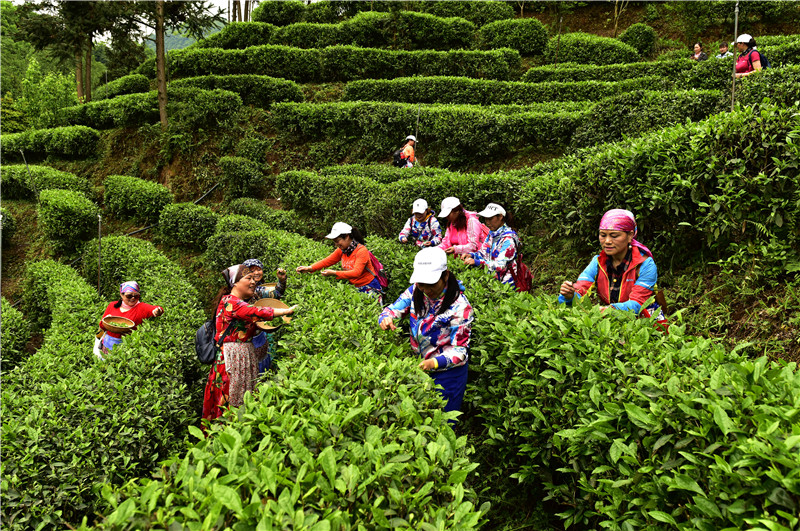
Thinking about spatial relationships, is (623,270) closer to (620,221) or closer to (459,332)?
(620,221)

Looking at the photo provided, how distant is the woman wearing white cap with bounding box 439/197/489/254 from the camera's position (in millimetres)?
5930

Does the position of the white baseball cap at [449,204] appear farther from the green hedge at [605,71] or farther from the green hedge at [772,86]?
the green hedge at [605,71]

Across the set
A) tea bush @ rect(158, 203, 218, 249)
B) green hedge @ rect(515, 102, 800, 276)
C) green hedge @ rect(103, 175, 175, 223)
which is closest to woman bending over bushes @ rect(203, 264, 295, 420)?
green hedge @ rect(515, 102, 800, 276)

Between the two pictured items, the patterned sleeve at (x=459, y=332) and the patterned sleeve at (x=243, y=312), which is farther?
the patterned sleeve at (x=243, y=312)

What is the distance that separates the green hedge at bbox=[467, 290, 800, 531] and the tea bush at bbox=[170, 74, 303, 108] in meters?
16.5

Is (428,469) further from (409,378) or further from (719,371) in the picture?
(719,371)

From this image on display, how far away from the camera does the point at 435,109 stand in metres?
13.7

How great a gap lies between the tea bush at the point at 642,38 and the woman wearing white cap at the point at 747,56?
13.4m

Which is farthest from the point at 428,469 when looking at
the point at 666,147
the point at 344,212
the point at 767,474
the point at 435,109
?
the point at 435,109

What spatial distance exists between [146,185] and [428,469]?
53.3 feet

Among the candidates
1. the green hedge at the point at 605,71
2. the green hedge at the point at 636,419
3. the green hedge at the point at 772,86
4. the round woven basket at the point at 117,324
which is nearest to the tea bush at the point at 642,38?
the green hedge at the point at 605,71

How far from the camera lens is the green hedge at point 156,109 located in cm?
1691

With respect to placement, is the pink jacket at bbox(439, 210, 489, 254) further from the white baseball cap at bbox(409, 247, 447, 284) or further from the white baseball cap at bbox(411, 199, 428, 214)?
→ the white baseball cap at bbox(409, 247, 447, 284)

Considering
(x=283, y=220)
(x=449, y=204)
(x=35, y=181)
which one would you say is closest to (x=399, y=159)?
(x=283, y=220)
